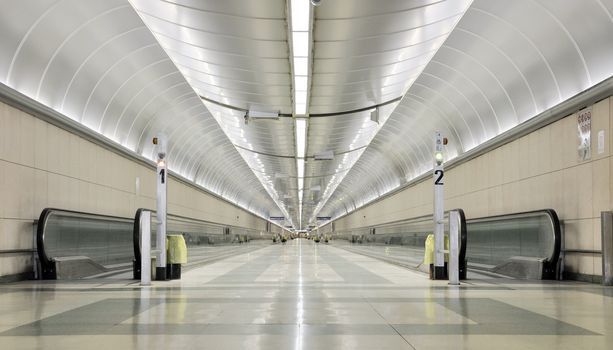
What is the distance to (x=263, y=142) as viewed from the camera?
94.8 ft

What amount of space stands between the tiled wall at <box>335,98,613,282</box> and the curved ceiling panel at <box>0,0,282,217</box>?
943 centimetres

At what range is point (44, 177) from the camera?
15547 millimetres

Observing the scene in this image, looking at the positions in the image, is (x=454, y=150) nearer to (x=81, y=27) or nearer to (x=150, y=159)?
(x=150, y=159)

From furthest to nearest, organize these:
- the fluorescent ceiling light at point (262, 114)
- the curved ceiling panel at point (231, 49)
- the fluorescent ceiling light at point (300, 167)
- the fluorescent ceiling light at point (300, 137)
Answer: the fluorescent ceiling light at point (300, 167) < the fluorescent ceiling light at point (300, 137) < the fluorescent ceiling light at point (262, 114) < the curved ceiling panel at point (231, 49)

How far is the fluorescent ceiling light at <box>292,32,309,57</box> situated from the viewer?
41.5 ft

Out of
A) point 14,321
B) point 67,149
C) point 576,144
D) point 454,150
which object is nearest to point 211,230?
point 454,150

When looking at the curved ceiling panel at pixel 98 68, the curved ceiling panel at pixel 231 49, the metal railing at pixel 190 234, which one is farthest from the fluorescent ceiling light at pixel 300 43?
the metal railing at pixel 190 234

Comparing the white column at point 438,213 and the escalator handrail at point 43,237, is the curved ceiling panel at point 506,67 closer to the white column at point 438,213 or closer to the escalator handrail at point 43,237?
the white column at point 438,213

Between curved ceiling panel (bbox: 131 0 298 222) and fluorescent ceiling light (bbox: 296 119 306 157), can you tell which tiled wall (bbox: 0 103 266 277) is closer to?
curved ceiling panel (bbox: 131 0 298 222)

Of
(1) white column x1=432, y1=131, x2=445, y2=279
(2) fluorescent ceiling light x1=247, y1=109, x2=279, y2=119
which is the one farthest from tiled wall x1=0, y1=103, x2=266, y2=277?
(1) white column x1=432, y1=131, x2=445, y2=279

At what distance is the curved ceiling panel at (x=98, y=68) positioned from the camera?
1350 cm

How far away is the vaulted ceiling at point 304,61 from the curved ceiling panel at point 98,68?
0.04 meters

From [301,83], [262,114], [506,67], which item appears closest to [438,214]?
[506,67]

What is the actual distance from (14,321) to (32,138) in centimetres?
853
